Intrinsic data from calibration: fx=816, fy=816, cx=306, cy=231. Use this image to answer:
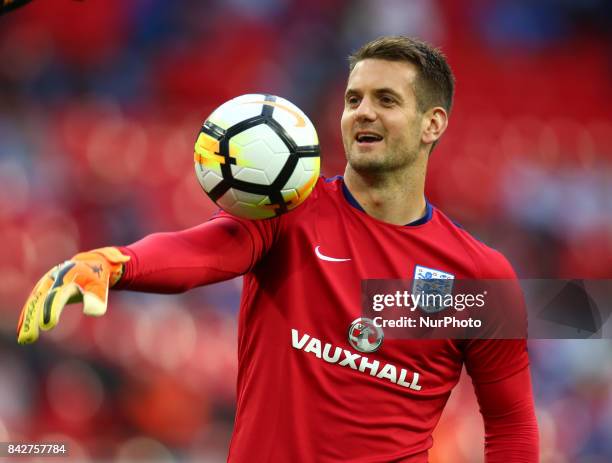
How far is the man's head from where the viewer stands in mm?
3133

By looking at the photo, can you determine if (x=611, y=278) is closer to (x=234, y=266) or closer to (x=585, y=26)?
(x=585, y=26)

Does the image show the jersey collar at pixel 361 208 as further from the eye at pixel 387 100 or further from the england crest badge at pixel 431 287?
the eye at pixel 387 100

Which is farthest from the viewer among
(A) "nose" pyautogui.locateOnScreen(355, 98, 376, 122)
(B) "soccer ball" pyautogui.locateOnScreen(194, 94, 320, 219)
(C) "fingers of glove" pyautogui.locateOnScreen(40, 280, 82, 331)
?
(A) "nose" pyautogui.locateOnScreen(355, 98, 376, 122)

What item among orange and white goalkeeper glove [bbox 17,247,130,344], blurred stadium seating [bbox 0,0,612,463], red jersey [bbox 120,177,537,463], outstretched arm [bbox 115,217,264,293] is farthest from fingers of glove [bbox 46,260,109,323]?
blurred stadium seating [bbox 0,0,612,463]

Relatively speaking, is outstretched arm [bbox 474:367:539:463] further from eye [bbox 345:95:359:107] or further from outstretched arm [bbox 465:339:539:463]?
eye [bbox 345:95:359:107]

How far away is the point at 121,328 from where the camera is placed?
6828 mm

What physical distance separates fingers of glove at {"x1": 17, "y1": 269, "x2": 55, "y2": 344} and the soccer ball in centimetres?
68

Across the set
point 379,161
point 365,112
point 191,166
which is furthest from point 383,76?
point 191,166

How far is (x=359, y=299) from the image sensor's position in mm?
3006

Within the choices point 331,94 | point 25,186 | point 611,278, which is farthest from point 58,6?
point 611,278

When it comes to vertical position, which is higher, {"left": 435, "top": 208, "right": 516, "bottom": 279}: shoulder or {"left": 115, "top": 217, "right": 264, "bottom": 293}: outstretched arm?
{"left": 435, "top": 208, "right": 516, "bottom": 279}: shoulder

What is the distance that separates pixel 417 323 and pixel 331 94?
4767 millimetres

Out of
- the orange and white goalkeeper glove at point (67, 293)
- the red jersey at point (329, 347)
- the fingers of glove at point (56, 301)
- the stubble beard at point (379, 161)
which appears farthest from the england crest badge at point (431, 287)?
the fingers of glove at point (56, 301)

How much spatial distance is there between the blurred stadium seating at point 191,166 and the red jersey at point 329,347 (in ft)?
12.3
